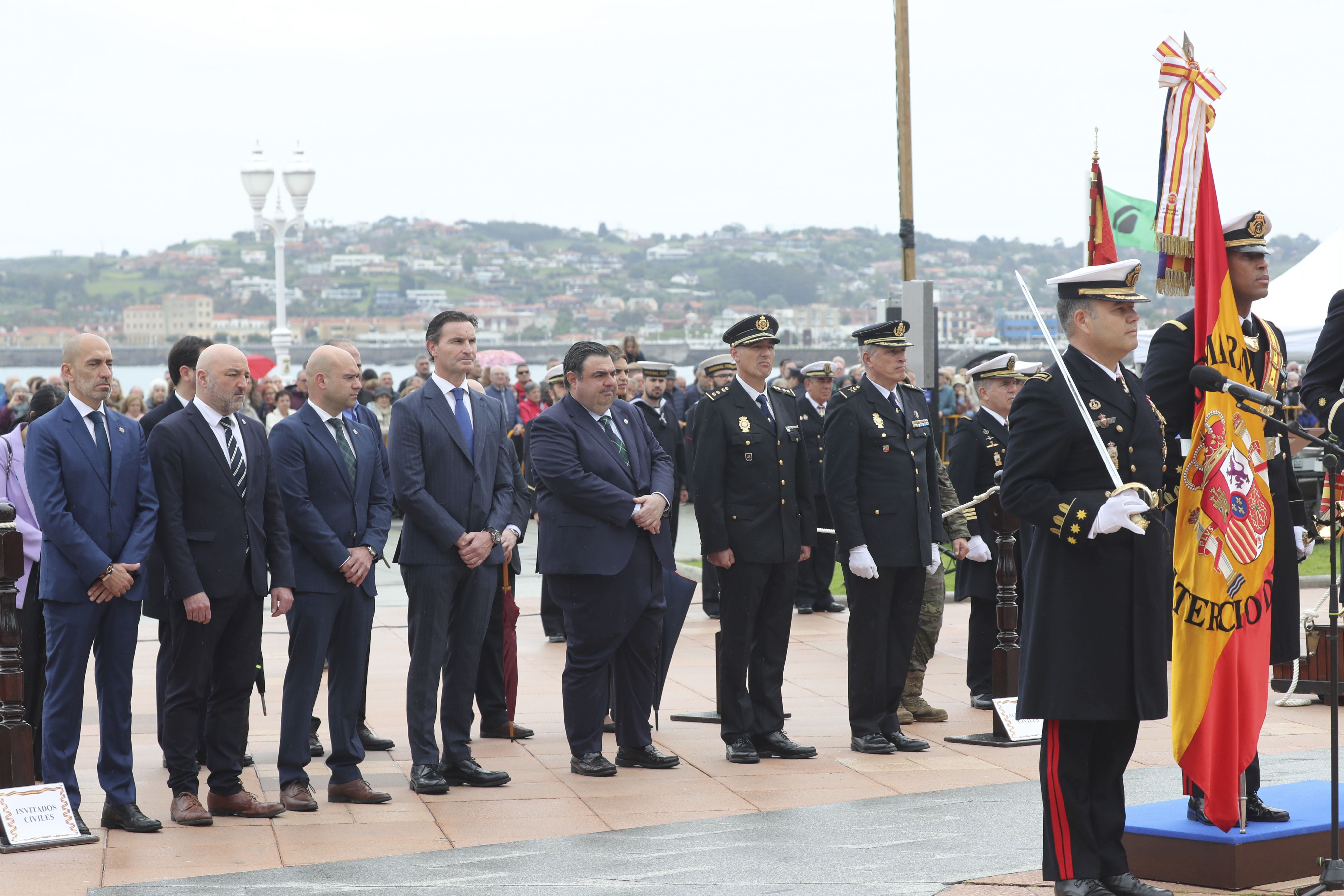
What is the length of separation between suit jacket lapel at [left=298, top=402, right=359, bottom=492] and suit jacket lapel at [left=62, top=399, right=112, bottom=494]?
91 cm

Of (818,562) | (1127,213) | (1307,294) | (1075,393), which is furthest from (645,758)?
(1307,294)

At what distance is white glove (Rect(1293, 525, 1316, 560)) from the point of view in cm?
509

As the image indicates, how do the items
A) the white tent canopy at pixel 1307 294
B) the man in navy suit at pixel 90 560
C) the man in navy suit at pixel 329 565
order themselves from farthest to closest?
the white tent canopy at pixel 1307 294, the man in navy suit at pixel 329 565, the man in navy suit at pixel 90 560

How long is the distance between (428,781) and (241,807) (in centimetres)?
82

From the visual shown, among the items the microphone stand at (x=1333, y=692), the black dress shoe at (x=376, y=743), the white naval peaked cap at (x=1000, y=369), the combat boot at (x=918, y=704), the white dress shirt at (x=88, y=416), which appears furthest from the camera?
the white naval peaked cap at (x=1000, y=369)

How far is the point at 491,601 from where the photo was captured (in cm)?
707

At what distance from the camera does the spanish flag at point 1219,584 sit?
190 inches

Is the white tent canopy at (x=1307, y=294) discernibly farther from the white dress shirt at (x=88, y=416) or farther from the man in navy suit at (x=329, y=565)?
the white dress shirt at (x=88, y=416)

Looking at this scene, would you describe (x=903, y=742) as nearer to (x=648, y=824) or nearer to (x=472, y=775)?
(x=648, y=824)

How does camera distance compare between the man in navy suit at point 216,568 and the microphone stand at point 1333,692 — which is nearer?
the microphone stand at point 1333,692

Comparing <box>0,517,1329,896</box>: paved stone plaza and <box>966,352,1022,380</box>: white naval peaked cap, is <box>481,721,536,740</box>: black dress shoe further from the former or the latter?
<box>966,352,1022,380</box>: white naval peaked cap

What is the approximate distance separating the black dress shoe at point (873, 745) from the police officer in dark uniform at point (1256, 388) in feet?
7.86

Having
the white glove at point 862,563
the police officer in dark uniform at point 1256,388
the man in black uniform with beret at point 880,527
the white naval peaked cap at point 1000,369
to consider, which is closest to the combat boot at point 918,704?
the man in black uniform with beret at point 880,527

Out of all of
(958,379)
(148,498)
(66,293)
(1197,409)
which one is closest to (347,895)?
(148,498)
